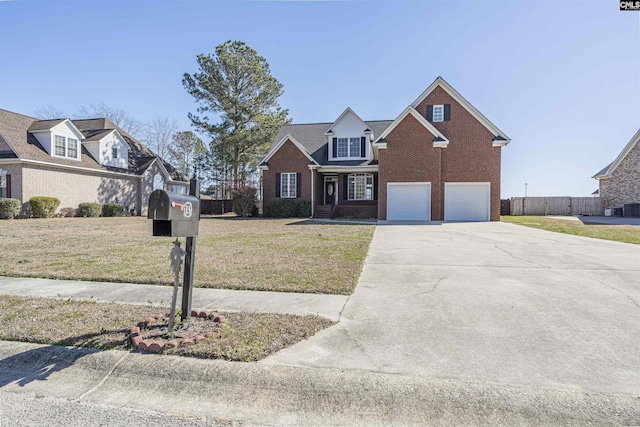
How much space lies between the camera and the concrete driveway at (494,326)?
120 inches

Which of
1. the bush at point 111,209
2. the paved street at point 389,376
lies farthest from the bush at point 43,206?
the paved street at point 389,376

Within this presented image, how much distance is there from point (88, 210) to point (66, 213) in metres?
1.25

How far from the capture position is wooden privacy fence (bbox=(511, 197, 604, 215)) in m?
31.0

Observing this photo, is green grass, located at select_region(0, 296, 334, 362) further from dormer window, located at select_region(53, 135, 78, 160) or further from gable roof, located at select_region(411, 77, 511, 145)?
dormer window, located at select_region(53, 135, 78, 160)

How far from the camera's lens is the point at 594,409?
2.52 metres

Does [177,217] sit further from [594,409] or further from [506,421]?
[594,409]

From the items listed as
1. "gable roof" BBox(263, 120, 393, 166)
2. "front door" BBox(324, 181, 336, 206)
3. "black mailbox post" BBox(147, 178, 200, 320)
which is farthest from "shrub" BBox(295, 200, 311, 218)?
"black mailbox post" BBox(147, 178, 200, 320)

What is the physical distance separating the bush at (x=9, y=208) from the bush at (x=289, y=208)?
48.1ft

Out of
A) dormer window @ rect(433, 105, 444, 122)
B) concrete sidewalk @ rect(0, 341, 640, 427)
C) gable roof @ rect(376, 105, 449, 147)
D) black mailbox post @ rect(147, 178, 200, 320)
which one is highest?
dormer window @ rect(433, 105, 444, 122)

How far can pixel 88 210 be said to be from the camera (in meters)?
24.6

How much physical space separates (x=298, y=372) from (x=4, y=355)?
2861 millimetres

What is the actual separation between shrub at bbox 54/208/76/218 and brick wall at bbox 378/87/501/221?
2038cm

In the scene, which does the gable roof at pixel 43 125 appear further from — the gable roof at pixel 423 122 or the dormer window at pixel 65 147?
the gable roof at pixel 423 122

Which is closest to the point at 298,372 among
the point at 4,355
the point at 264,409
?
the point at 264,409
